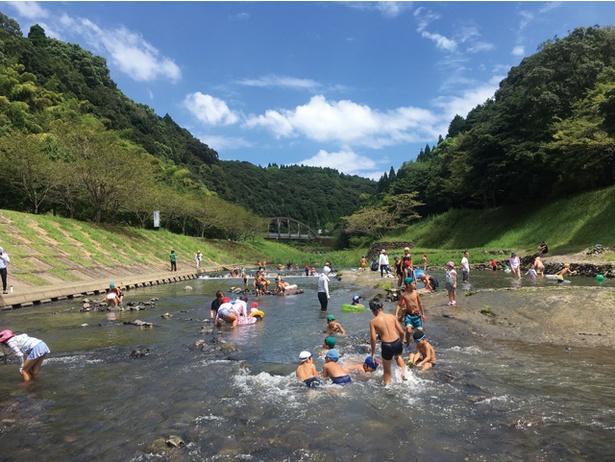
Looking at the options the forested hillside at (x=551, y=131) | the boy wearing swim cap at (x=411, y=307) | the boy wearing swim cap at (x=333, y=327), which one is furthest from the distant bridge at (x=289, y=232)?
the boy wearing swim cap at (x=411, y=307)

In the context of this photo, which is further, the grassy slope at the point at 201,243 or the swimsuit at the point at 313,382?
the grassy slope at the point at 201,243

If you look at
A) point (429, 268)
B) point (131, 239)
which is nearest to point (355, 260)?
point (429, 268)

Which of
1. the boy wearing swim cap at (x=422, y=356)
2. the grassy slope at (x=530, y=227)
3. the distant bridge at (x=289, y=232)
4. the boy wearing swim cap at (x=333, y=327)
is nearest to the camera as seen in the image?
the boy wearing swim cap at (x=422, y=356)

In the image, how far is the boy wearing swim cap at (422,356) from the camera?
9.17 metres

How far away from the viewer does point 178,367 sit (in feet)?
32.2

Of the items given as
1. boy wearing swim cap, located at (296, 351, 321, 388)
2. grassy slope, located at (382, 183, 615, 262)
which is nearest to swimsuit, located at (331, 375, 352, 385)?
boy wearing swim cap, located at (296, 351, 321, 388)

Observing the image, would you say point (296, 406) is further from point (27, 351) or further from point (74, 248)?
point (74, 248)

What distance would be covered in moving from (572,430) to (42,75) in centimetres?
9782

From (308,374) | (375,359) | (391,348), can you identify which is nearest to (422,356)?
(375,359)

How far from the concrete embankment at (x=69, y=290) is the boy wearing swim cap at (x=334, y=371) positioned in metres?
16.1

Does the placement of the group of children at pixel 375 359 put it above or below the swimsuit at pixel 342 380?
above

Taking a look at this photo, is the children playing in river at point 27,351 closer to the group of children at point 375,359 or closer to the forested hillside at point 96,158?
the group of children at point 375,359

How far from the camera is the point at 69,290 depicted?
2197 cm

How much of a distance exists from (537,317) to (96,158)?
40621 millimetres
